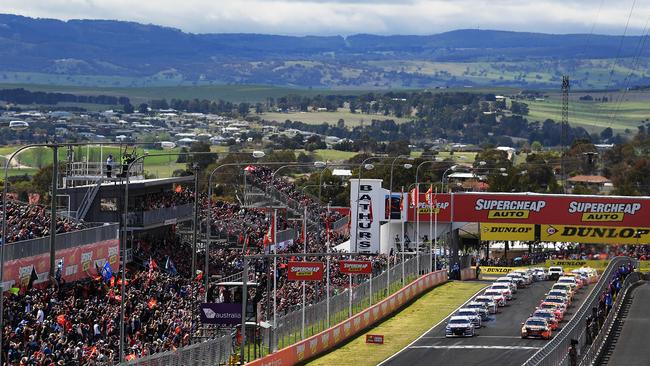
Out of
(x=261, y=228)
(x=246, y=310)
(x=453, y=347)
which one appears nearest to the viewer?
(x=246, y=310)

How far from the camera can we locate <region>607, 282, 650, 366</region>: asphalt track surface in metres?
56.4

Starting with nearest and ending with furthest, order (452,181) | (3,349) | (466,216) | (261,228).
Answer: (3,349) → (261,228) → (466,216) → (452,181)

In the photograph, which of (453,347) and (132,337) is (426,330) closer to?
(453,347)

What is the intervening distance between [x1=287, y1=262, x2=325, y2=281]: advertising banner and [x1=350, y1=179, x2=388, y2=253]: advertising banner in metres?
32.4

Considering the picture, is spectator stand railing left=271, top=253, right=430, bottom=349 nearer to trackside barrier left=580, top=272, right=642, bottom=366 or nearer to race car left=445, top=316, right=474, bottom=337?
race car left=445, top=316, right=474, bottom=337

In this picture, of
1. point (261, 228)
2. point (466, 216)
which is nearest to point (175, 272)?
point (261, 228)

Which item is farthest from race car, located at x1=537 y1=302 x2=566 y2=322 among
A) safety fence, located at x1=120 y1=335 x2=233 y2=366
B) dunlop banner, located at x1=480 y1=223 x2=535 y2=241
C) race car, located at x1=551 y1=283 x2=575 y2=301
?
dunlop banner, located at x1=480 y1=223 x2=535 y2=241

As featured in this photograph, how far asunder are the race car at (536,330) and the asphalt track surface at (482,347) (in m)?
0.36

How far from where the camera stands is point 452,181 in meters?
190

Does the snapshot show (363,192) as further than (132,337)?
Yes

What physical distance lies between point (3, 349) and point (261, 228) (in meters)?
49.2

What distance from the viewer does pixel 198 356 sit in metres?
48.8

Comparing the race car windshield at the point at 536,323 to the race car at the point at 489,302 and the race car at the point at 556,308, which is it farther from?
the race car at the point at 489,302

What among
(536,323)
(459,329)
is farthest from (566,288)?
(459,329)
